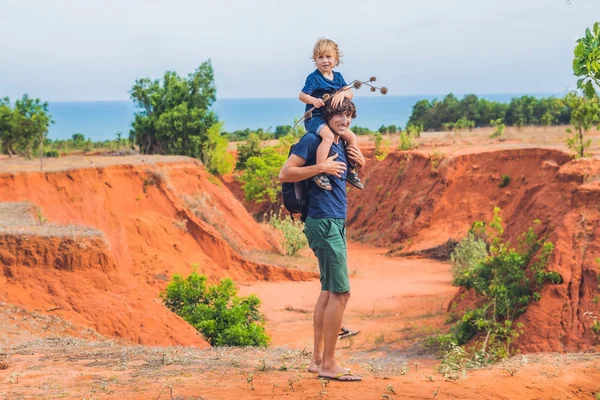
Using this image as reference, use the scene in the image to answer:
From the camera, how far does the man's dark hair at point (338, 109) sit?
19.4ft

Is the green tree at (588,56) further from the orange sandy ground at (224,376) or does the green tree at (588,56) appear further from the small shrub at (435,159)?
the small shrub at (435,159)

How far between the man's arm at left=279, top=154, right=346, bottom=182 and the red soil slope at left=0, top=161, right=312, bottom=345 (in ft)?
16.7

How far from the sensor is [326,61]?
5.96 m

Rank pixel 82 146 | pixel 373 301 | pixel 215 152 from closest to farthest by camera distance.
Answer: pixel 373 301 → pixel 215 152 → pixel 82 146

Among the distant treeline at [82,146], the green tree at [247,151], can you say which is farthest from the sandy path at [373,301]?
the distant treeline at [82,146]

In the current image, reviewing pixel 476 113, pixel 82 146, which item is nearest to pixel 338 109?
pixel 82 146

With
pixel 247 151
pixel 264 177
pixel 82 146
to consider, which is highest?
pixel 82 146

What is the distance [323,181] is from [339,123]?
497mm

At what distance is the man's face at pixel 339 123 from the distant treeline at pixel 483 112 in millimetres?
45212

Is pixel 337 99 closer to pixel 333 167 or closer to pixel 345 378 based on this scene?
pixel 333 167

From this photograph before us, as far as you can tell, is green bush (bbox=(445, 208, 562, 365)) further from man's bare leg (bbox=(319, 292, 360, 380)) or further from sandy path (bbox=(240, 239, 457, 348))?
man's bare leg (bbox=(319, 292, 360, 380))

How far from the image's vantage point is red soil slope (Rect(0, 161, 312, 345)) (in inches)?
415

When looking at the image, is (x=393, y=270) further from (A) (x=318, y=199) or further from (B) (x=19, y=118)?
(A) (x=318, y=199)

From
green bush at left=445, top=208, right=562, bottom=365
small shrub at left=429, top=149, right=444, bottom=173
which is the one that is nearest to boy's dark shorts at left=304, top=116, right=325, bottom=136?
green bush at left=445, top=208, right=562, bottom=365
